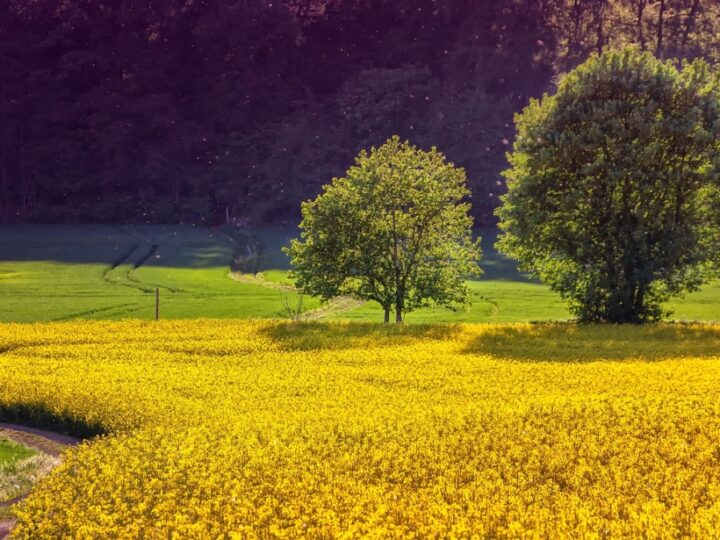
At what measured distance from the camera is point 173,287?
57.8 metres

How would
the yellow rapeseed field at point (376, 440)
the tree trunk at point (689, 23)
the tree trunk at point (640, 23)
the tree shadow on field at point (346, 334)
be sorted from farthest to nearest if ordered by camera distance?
the tree trunk at point (640, 23) → the tree trunk at point (689, 23) → the tree shadow on field at point (346, 334) → the yellow rapeseed field at point (376, 440)

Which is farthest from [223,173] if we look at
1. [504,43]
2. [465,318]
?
[465,318]

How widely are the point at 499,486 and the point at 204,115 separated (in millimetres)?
122056

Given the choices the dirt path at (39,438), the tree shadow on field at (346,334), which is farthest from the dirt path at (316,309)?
the dirt path at (39,438)

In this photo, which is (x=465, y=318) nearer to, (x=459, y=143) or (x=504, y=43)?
(x=459, y=143)

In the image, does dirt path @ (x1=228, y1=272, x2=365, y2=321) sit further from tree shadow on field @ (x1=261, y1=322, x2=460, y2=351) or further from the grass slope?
tree shadow on field @ (x1=261, y1=322, x2=460, y2=351)

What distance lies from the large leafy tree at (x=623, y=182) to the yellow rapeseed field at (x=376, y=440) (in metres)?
8.21

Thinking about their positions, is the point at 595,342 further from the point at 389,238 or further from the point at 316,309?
the point at 316,309

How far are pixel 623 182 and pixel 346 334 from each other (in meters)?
14.8

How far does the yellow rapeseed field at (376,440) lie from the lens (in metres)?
12.0

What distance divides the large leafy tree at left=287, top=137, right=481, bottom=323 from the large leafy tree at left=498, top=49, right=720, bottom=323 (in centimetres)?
362

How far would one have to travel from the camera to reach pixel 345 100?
406ft

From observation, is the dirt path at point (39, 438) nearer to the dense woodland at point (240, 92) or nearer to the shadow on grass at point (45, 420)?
the shadow on grass at point (45, 420)

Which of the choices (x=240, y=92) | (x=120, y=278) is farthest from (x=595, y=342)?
(x=240, y=92)
